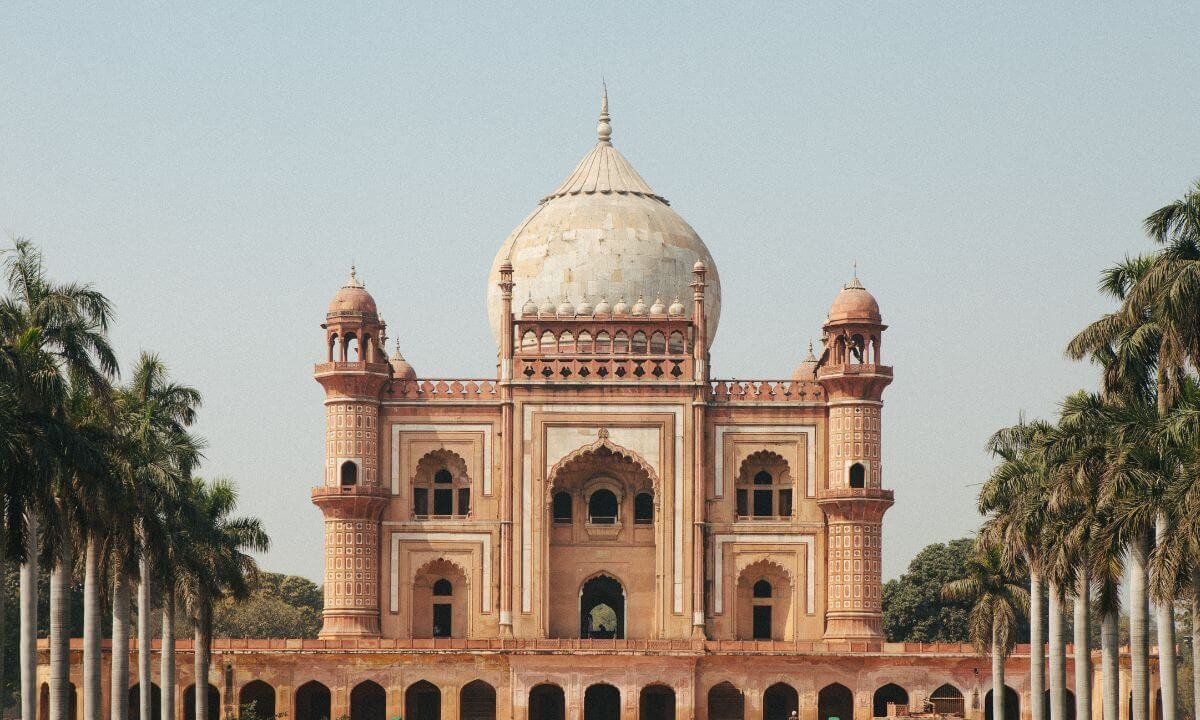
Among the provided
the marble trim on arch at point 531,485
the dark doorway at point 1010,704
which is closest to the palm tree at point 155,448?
the marble trim on arch at point 531,485

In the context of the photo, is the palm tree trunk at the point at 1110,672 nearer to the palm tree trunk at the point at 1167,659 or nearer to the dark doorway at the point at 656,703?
the palm tree trunk at the point at 1167,659

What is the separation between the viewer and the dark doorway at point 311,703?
2467 inches

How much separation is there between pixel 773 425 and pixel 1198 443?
32691 mm

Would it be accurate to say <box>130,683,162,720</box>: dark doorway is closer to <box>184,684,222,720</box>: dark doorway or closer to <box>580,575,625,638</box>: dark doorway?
<box>184,684,222,720</box>: dark doorway

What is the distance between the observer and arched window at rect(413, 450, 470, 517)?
64125mm

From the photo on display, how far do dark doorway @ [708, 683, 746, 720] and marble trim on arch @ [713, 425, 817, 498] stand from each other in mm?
5743

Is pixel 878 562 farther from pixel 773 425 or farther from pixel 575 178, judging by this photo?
pixel 575 178

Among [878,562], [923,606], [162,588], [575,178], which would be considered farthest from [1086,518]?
[923,606]

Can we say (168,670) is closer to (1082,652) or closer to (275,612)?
(1082,652)

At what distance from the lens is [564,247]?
223ft

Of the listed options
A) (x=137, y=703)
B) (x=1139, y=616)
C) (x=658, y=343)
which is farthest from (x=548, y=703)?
(x=1139, y=616)

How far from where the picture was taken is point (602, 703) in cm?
6375

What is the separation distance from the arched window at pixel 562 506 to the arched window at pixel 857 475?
27.6 feet

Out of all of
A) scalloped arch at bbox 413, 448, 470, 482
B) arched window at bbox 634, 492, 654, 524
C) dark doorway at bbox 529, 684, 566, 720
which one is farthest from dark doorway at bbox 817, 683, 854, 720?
scalloped arch at bbox 413, 448, 470, 482
